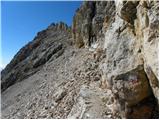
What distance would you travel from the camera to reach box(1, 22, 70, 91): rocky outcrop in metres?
42.2

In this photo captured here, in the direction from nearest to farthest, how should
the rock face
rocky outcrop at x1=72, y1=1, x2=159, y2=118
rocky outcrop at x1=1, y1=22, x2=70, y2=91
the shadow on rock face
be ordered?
rocky outcrop at x1=72, y1=1, x2=159, y2=118 → the rock face → the shadow on rock face → rocky outcrop at x1=1, y1=22, x2=70, y2=91

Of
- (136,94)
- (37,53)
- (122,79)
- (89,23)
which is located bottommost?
(136,94)

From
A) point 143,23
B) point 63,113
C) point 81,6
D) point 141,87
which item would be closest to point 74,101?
point 63,113

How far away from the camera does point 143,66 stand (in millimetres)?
10414

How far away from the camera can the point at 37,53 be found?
4725cm

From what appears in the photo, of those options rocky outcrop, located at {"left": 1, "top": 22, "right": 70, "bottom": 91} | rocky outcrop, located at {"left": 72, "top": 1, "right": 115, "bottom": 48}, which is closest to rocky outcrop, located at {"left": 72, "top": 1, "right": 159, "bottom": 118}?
rocky outcrop, located at {"left": 72, "top": 1, "right": 115, "bottom": 48}

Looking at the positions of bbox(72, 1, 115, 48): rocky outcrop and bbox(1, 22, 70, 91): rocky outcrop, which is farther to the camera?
bbox(1, 22, 70, 91): rocky outcrop

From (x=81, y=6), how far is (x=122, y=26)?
23.9m

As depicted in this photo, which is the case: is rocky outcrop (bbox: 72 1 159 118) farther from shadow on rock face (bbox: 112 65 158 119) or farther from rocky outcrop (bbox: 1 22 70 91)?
rocky outcrop (bbox: 1 22 70 91)

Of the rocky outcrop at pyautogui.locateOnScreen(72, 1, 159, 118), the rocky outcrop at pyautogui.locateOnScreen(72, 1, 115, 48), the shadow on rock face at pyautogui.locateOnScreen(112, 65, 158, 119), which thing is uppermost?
the rocky outcrop at pyautogui.locateOnScreen(72, 1, 115, 48)

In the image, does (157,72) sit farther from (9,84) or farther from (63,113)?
(9,84)

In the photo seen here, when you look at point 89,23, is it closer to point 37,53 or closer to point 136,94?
point 37,53

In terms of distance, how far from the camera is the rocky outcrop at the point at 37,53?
138 ft

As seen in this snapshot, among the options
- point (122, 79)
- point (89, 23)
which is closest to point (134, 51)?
point (122, 79)
